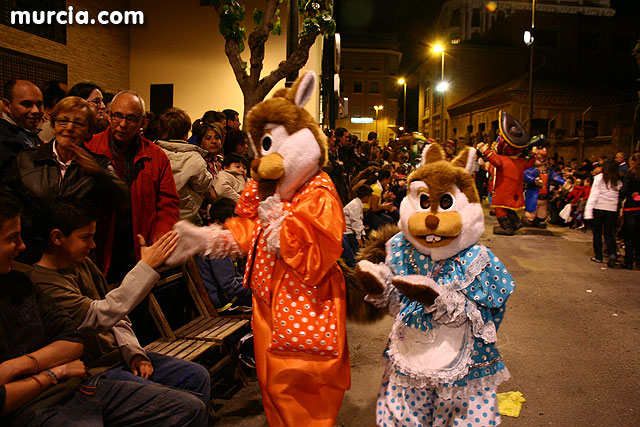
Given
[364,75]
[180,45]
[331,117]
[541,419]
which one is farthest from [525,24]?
[541,419]

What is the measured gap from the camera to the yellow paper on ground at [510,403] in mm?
3869

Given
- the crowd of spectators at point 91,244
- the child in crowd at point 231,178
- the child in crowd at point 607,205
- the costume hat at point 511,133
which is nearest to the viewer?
the crowd of spectators at point 91,244

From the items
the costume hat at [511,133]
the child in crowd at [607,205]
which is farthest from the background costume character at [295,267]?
the costume hat at [511,133]

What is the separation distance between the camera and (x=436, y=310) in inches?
104

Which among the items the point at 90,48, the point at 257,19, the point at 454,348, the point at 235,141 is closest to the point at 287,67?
the point at 257,19

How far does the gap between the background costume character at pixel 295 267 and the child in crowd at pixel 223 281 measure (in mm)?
1332

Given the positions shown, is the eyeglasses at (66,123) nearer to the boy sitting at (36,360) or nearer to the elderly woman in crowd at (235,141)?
the boy sitting at (36,360)

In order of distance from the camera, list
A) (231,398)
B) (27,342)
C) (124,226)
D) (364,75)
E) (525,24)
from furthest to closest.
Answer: (364,75), (525,24), (231,398), (124,226), (27,342)

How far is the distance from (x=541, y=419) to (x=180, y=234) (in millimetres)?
2927

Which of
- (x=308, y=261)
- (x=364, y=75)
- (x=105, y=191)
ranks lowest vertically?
(x=308, y=261)

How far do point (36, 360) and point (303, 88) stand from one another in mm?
1943

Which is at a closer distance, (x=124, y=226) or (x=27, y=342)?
(x=27, y=342)

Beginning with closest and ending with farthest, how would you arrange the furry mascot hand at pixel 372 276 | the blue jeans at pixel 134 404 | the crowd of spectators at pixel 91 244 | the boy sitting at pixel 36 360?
the boy sitting at pixel 36 360 → the crowd of spectators at pixel 91 244 → the blue jeans at pixel 134 404 → the furry mascot hand at pixel 372 276

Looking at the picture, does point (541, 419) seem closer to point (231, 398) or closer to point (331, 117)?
point (231, 398)
